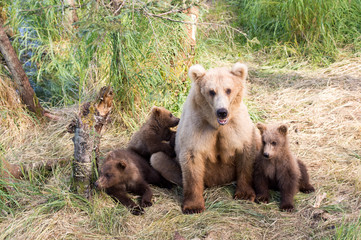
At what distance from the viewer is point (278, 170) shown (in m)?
4.19

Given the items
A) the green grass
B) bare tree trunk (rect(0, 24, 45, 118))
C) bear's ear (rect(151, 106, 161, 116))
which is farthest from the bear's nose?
bare tree trunk (rect(0, 24, 45, 118))

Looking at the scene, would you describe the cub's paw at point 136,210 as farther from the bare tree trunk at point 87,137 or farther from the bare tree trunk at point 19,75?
the bare tree trunk at point 19,75

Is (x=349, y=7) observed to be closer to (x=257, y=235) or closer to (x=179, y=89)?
(x=179, y=89)

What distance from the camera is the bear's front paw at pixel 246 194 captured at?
4199 millimetres

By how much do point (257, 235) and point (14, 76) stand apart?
3.94 metres

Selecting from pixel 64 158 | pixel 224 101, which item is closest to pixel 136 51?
pixel 64 158

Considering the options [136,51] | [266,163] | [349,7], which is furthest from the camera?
[349,7]

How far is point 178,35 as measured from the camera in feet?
20.1

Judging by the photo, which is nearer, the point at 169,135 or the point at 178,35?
the point at 169,135

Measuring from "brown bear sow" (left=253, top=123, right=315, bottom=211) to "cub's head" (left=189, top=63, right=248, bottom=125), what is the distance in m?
0.54

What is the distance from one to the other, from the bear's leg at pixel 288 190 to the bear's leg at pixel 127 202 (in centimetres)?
138

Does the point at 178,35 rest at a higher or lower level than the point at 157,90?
higher

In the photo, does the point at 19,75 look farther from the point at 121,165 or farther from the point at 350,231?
the point at 350,231

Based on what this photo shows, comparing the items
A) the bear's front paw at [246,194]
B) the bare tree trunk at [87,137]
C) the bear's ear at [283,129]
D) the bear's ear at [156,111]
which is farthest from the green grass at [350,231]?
the bear's ear at [156,111]
